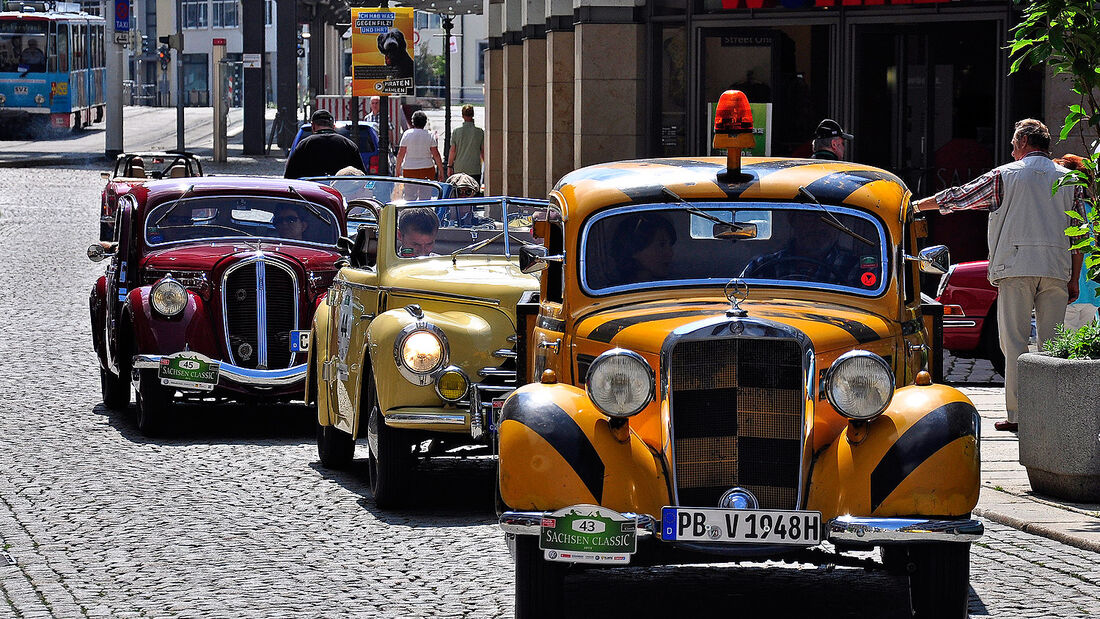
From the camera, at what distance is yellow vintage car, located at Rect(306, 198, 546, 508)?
921 cm

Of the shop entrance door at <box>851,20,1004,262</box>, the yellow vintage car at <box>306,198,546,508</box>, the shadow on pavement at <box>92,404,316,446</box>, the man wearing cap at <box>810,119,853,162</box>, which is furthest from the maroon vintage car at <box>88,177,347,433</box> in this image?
the shop entrance door at <box>851,20,1004,262</box>

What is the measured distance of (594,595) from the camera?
24.2ft

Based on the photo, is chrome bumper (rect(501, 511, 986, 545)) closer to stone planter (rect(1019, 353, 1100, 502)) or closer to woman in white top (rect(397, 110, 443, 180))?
stone planter (rect(1019, 353, 1100, 502))

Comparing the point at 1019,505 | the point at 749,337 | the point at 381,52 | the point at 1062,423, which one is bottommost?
the point at 1019,505

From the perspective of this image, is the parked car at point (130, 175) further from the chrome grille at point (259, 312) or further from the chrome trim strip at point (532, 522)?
the chrome trim strip at point (532, 522)

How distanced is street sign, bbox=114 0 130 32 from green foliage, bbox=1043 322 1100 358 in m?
38.9

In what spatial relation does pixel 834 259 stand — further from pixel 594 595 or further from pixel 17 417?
pixel 17 417

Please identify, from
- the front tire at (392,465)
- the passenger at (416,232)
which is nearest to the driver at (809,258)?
the front tire at (392,465)

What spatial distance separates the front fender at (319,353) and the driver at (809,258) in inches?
154

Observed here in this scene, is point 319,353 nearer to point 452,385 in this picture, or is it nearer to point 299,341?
point 299,341

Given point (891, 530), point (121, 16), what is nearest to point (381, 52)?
point (121, 16)

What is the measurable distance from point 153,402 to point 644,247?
17.6 feet

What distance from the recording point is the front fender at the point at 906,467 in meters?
6.25

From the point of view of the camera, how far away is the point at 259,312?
40.1ft
